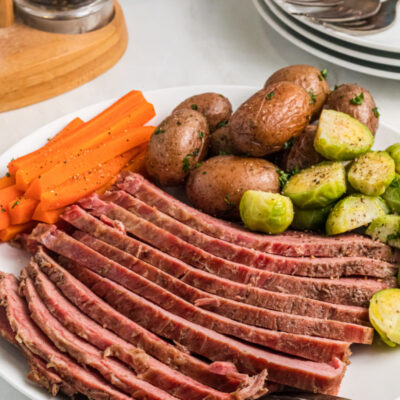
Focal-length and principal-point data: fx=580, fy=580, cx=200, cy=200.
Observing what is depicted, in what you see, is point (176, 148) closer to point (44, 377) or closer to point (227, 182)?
point (227, 182)

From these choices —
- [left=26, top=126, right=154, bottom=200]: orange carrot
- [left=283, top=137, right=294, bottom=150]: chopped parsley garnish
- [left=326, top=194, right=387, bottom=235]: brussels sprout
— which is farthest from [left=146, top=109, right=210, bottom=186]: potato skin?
[left=326, top=194, right=387, bottom=235]: brussels sprout

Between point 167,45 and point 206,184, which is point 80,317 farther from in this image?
point 167,45

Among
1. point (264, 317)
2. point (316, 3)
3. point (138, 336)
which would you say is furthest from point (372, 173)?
point (316, 3)

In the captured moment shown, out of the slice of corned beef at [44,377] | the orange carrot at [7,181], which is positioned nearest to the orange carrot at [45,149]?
the orange carrot at [7,181]

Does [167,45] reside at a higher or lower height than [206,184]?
lower

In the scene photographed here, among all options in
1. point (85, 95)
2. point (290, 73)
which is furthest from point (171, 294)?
point (85, 95)

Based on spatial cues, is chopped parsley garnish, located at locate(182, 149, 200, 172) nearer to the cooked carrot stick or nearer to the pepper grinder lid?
the cooked carrot stick

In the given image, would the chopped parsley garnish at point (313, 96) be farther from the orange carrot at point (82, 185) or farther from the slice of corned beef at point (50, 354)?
the slice of corned beef at point (50, 354)
